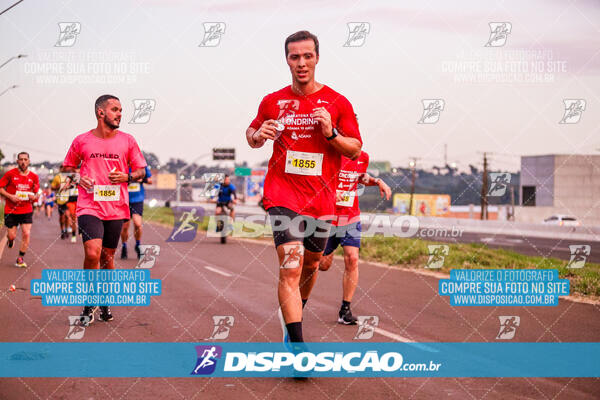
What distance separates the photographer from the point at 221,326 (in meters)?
7.22

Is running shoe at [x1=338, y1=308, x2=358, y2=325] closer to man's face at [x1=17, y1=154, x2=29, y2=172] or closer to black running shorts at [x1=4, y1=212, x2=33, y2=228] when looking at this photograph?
man's face at [x1=17, y1=154, x2=29, y2=172]

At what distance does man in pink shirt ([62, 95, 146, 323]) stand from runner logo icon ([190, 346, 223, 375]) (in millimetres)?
1916

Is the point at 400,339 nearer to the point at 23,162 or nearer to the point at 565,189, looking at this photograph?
the point at 23,162

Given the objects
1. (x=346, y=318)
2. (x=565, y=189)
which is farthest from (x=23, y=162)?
(x=565, y=189)

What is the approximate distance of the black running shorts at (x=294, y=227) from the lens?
5277 millimetres

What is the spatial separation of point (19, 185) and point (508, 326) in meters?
9.48

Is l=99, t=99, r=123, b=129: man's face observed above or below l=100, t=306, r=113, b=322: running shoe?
above

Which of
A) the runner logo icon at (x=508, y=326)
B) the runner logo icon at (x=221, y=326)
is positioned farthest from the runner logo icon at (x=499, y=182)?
the runner logo icon at (x=221, y=326)

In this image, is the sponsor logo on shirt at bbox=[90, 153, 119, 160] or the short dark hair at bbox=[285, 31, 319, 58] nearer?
the short dark hair at bbox=[285, 31, 319, 58]

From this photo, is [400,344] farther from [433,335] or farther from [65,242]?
[65,242]

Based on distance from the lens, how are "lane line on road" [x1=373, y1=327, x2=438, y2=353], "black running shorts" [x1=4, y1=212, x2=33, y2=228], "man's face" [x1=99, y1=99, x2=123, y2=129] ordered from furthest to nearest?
"black running shorts" [x1=4, y1=212, x2=33, y2=228], "man's face" [x1=99, y1=99, x2=123, y2=129], "lane line on road" [x1=373, y1=327, x2=438, y2=353]

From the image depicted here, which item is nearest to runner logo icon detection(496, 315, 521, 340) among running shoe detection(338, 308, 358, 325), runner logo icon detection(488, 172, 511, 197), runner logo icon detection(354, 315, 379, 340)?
runner logo icon detection(354, 315, 379, 340)

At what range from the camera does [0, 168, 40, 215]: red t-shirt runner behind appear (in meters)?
13.3

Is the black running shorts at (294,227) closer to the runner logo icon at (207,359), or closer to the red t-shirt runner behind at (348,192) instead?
the runner logo icon at (207,359)
